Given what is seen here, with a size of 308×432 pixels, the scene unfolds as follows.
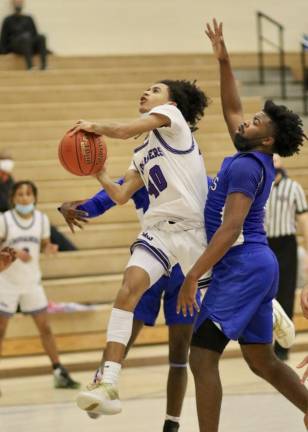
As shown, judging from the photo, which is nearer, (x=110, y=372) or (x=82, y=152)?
(x=110, y=372)

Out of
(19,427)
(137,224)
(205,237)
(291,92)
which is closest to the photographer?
(205,237)

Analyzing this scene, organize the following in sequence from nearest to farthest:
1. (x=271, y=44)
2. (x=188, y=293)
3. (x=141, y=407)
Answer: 1. (x=188, y=293)
2. (x=141, y=407)
3. (x=271, y=44)

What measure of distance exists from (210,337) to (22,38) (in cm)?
955

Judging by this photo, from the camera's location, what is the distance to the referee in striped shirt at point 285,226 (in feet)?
28.2

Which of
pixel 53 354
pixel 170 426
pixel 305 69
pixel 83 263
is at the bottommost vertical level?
pixel 53 354

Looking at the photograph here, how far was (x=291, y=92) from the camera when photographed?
14859 mm

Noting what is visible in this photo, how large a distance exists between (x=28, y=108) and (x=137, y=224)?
262 centimetres

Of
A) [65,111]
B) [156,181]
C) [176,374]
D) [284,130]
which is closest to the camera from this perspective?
[284,130]

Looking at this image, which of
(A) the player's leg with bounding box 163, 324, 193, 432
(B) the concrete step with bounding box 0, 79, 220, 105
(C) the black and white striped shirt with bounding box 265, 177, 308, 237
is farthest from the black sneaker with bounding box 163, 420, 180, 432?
(B) the concrete step with bounding box 0, 79, 220, 105

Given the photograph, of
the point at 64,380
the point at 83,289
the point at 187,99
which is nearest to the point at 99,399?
the point at 187,99

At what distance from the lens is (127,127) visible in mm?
5102

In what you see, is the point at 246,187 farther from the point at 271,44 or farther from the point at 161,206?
the point at 271,44

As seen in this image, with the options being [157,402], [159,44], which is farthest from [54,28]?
[157,402]

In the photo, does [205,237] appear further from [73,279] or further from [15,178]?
[15,178]
